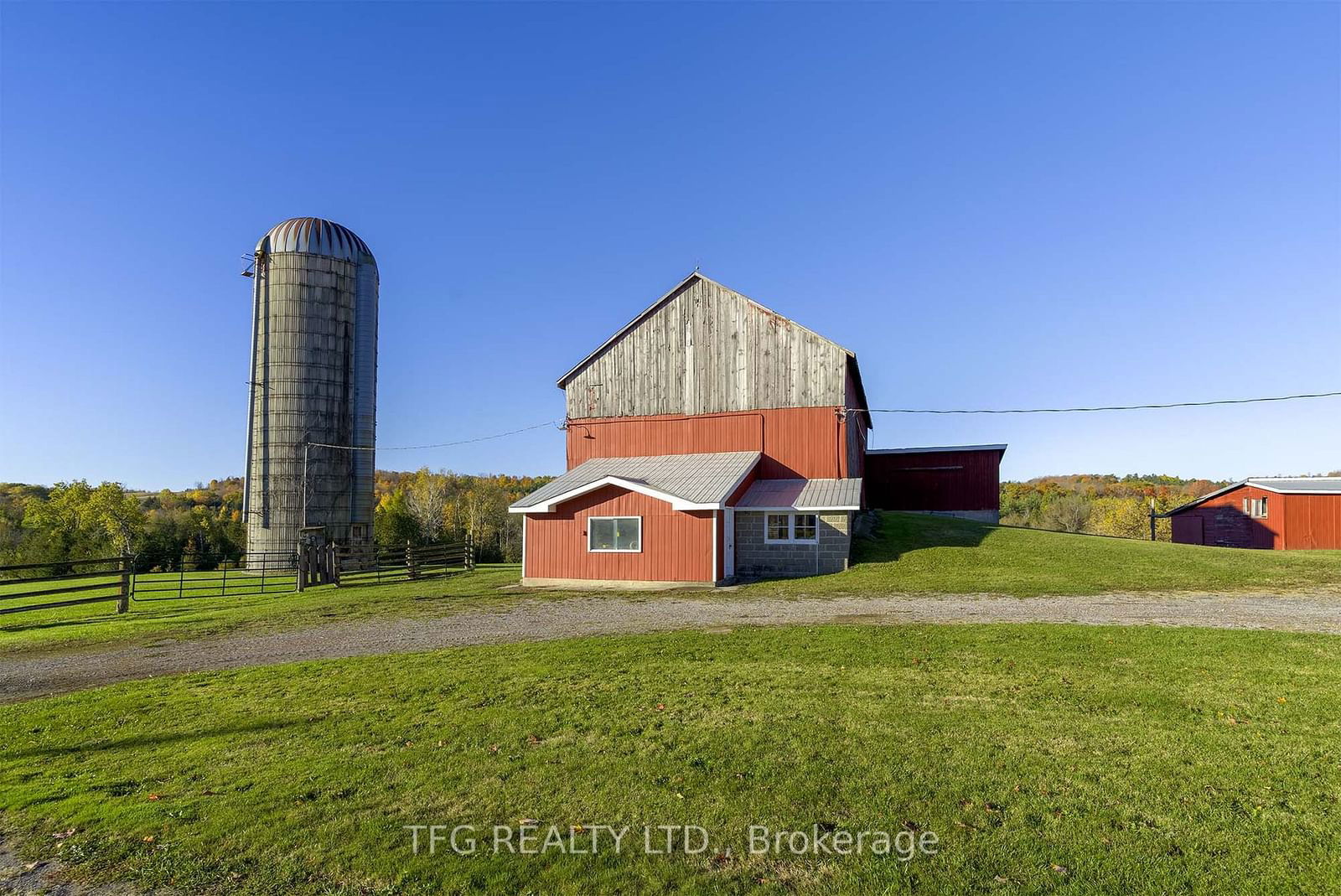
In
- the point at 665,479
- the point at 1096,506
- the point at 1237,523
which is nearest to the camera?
the point at 665,479

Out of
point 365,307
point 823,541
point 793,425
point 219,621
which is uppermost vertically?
point 365,307

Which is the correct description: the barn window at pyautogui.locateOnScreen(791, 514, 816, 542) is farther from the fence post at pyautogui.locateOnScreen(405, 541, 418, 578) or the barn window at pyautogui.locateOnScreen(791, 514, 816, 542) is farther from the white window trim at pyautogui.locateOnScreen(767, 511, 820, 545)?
the fence post at pyautogui.locateOnScreen(405, 541, 418, 578)

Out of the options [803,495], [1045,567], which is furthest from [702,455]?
[1045,567]

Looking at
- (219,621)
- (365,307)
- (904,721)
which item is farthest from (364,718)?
(365,307)

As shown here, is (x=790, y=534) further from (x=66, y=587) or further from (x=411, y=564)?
(x=66, y=587)

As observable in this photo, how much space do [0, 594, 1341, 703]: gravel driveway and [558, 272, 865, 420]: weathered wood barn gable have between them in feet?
34.6

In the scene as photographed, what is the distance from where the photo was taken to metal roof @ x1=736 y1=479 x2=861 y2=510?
A: 77.0ft

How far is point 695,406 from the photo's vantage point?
1091 inches

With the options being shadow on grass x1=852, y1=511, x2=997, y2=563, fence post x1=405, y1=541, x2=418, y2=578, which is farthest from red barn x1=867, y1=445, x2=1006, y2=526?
fence post x1=405, y1=541, x2=418, y2=578

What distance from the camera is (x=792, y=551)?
78.6ft

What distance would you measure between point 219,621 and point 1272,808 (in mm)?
19556

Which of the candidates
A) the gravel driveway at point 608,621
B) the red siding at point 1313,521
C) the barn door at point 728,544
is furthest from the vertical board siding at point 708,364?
the red siding at point 1313,521

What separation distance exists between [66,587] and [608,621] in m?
32.5

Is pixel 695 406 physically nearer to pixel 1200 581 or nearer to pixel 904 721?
pixel 1200 581
